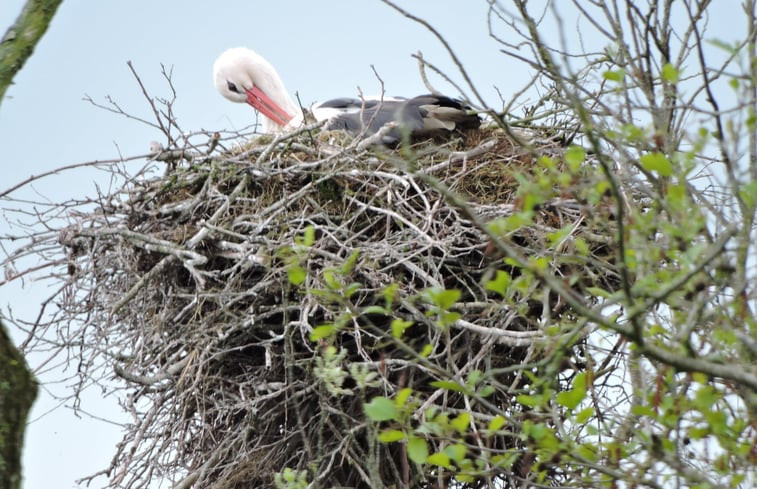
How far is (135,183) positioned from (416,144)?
1.35m

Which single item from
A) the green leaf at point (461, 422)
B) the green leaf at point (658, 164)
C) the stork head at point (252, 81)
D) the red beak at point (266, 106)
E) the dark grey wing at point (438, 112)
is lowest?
the green leaf at point (461, 422)

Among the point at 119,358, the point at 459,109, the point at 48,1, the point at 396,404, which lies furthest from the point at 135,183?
the point at 396,404

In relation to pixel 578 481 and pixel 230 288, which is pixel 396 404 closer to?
pixel 578 481

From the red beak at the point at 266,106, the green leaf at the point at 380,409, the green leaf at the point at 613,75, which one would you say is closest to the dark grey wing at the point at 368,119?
the red beak at the point at 266,106

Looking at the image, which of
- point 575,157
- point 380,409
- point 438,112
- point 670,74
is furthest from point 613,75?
point 438,112

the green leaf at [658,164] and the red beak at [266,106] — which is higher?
the red beak at [266,106]

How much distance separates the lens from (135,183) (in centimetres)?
445

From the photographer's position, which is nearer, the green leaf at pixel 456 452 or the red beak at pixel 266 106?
the green leaf at pixel 456 452

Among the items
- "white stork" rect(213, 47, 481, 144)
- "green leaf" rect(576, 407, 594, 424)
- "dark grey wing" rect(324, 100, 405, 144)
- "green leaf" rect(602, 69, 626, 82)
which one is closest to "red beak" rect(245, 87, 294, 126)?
"white stork" rect(213, 47, 481, 144)

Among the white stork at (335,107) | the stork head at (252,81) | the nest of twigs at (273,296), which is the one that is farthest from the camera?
the stork head at (252,81)

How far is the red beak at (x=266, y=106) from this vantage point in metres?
6.62

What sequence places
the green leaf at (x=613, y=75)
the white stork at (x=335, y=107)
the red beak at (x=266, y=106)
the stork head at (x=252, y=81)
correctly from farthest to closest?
the stork head at (x=252, y=81), the red beak at (x=266, y=106), the white stork at (x=335, y=107), the green leaf at (x=613, y=75)

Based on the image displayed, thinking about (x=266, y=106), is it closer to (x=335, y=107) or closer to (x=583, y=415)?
(x=335, y=107)

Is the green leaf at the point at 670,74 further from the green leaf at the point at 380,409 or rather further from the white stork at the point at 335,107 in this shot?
the green leaf at the point at 380,409
